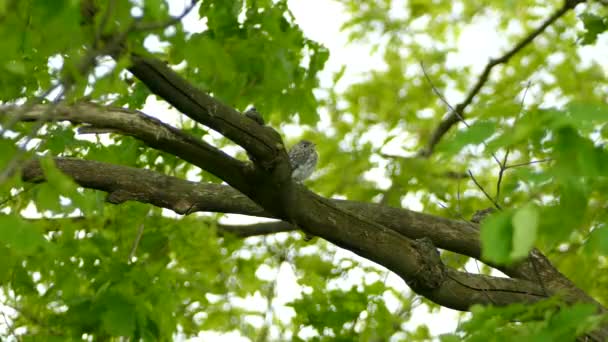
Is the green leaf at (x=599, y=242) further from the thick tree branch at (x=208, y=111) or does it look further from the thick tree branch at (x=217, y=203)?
the thick tree branch at (x=208, y=111)

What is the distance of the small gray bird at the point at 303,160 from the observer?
7121 mm

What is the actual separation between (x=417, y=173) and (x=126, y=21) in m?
5.59

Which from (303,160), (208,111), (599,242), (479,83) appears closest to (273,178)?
(208,111)

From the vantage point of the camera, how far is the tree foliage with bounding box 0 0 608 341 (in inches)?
94.1

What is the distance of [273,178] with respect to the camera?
12.8 feet

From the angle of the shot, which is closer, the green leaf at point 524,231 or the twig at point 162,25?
the green leaf at point 524,231

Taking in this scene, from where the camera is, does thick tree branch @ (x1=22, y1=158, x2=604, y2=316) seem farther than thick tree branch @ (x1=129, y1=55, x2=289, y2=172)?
Yes

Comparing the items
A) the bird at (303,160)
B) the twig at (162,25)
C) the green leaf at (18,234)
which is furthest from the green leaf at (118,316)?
the bird at (303,160)

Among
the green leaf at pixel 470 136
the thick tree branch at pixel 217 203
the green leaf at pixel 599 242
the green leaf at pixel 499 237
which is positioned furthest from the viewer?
the thick tree branch at pixel 217 203

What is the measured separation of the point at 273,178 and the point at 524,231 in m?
1.99

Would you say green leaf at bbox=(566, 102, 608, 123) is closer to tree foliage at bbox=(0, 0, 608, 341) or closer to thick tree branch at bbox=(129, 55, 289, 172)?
tree foliage at bbox=(0, 0, 608, 341)

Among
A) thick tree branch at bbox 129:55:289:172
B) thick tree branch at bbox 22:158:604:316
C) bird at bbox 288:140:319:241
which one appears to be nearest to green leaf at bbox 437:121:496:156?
thick tree branch at bbox 129:55:289:172

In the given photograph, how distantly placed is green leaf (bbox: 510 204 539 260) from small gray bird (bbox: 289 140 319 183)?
500cm

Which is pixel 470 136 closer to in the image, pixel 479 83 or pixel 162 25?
pixel 162 25
